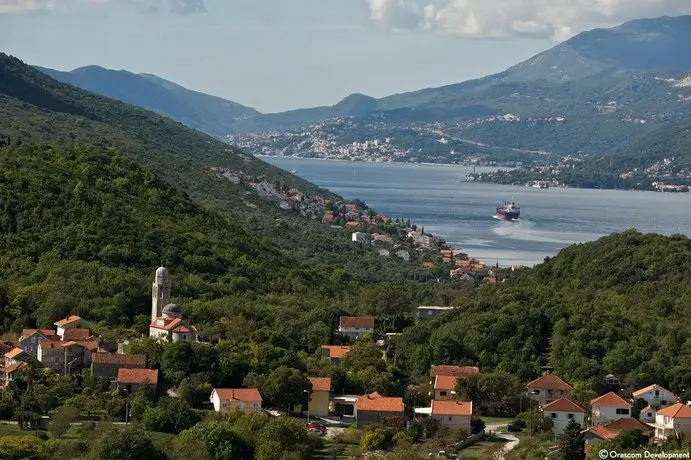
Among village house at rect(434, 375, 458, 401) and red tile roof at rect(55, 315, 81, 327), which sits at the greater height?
red tile roof at rect(55, 315, 81, 327)

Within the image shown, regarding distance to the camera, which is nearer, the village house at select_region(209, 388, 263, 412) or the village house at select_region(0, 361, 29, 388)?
the village house at select_region(209, 388, 263, 412)

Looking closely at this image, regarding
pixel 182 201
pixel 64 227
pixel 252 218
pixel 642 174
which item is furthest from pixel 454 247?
pixel 642 174

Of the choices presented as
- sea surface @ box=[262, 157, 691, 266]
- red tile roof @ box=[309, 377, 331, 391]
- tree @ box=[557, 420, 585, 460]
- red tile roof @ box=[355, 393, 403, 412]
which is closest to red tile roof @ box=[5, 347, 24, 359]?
red tile roof @ box=[309, 377, 331, 391]

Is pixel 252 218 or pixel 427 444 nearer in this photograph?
pixel 427 444

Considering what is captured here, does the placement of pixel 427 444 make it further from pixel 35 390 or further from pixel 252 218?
pixel 252 218

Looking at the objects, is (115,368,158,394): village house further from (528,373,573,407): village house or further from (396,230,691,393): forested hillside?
(528,373,573,407): village house

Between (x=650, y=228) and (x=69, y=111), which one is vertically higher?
(x=69, y=111)

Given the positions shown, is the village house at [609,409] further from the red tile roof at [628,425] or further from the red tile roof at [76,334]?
the red tile roof at [76,334]

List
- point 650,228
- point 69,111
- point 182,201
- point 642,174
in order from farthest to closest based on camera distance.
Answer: point 642,174 < point 650,228 < point 69,111 < point 182,201
